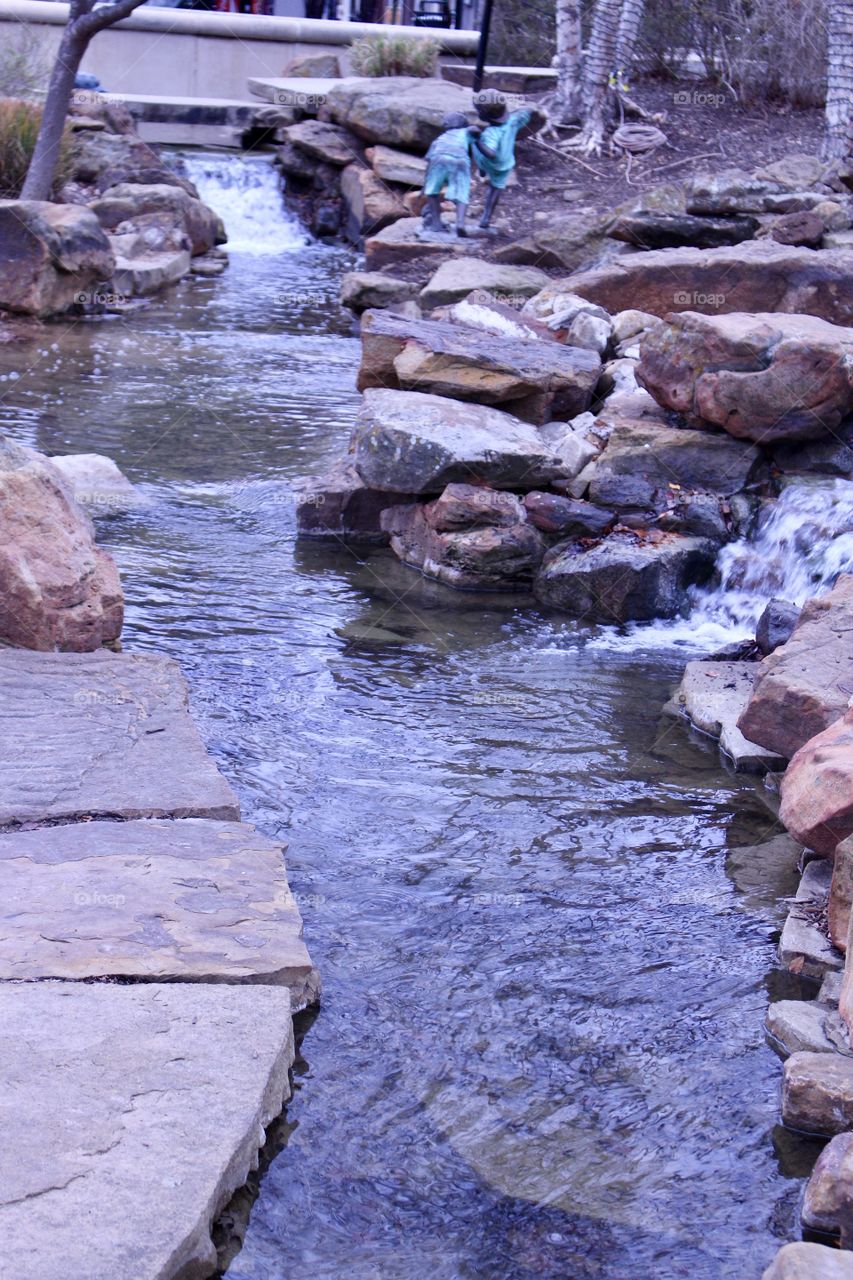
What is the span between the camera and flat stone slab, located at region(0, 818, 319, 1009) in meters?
3.44

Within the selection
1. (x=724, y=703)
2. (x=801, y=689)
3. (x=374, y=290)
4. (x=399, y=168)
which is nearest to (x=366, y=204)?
(x=399, y=168)

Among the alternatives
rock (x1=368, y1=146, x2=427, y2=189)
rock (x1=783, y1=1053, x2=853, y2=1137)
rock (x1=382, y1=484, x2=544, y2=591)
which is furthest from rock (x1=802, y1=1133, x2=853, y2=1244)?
rock (x1=368, y1=146, x2=427, y2=189)

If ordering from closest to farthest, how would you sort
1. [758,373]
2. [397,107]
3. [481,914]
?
1. [481,914]
2. [758,373]
3. [397,107]

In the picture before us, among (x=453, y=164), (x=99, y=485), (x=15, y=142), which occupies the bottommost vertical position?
(x=99, y=485)

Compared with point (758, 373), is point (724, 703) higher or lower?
lower

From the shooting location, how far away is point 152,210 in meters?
15.6

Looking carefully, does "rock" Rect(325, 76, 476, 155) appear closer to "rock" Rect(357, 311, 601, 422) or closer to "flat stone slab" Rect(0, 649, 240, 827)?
"rock" Rect(357, 311, 601, 422)

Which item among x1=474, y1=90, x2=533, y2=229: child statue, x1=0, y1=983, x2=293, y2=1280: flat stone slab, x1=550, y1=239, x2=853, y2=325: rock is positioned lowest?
x1=0, y1=983, x2=293, y2=1280: flat stone slab

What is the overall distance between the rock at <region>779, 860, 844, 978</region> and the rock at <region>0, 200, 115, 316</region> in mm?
10124

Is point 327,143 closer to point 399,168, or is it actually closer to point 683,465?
point 399,168

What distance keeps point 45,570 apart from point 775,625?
316cm

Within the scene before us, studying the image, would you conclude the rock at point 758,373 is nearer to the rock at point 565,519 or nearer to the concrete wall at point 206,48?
the rock at point 565,519

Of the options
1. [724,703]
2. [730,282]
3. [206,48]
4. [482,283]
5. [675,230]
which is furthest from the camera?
[206,48]

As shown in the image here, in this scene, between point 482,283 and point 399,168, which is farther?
point 399,168
